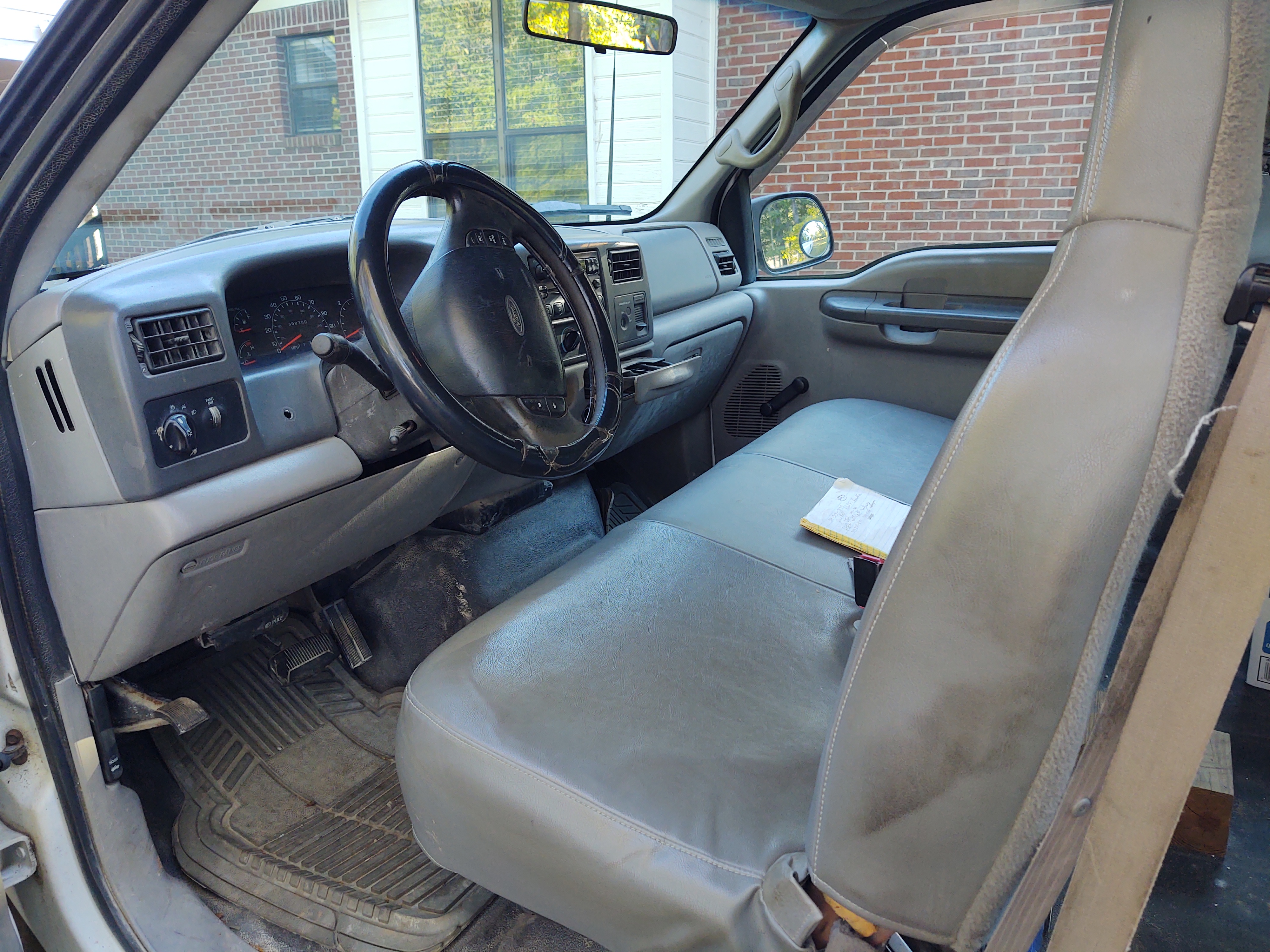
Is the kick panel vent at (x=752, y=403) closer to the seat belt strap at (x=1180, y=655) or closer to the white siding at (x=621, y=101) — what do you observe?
the white siding at (x=621, y=101)

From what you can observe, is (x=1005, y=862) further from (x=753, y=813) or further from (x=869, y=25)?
(x=869, y=25)

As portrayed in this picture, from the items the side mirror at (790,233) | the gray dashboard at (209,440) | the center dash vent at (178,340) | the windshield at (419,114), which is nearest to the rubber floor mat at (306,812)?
the gray dashboard at (209,440)

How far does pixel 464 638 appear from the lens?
117cm

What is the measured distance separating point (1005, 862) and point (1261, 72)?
540 mm

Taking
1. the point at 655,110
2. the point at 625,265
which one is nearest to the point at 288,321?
the point at 625,265

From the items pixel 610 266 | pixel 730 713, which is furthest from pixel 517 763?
pixel 610 266

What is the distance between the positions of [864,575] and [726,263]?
1.52m

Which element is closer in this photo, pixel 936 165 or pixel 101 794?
pixel 101 794

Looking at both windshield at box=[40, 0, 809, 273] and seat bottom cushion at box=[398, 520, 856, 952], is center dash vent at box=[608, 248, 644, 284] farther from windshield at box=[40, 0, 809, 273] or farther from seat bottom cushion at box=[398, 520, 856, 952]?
seat bottom cushion at box=[398, 520, 856, 952]

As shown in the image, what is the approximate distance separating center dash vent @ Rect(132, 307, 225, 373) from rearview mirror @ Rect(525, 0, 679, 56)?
1.01 meters

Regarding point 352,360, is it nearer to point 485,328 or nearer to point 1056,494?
point 485,328

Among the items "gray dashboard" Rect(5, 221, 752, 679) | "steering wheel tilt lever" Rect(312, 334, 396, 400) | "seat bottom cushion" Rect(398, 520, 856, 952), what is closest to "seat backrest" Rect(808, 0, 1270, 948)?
"seat bottom cushion" Rect(398, 520, 856, 952)

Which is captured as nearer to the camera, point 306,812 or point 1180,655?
point 1180,655

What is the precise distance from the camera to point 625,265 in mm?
2031
